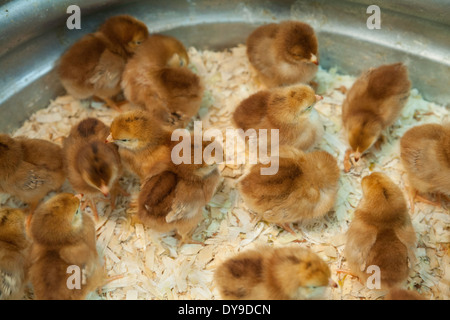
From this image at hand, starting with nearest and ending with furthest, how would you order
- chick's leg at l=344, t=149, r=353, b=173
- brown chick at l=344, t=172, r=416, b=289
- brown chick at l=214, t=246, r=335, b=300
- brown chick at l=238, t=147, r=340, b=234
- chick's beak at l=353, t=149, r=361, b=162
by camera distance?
brown chick at l=214, t=246, r=335, b=300, brown chick at l=344, t=172, r=416, b=289, brown chick at l=238, t=147, r=340, b=234, chick's beak at l=353, t=149, r=361, b=162, chick's leg at l=344, t=149, r=353, b=173

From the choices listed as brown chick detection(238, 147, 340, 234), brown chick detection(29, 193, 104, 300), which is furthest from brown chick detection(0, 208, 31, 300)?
brown chick detection(238, 147, 340, 234)

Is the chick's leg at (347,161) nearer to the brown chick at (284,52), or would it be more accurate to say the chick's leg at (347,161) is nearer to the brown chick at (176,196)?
the brown chick at (284,52)

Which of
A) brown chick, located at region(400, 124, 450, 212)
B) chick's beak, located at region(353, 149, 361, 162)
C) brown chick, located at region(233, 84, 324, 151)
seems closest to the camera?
brown chick, located at region(400, 124, 450, 212)

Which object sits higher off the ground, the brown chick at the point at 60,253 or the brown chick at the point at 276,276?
the brown chick at the point at 60,253

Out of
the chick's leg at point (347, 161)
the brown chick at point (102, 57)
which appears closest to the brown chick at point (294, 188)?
the chick's leg at point (347, 161)

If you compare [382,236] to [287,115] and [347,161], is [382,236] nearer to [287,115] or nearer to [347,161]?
[347,161]

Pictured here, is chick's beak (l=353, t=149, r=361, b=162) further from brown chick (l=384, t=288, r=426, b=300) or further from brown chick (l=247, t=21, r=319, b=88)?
brown chick (l=384, t=288, r=426, b=300)
